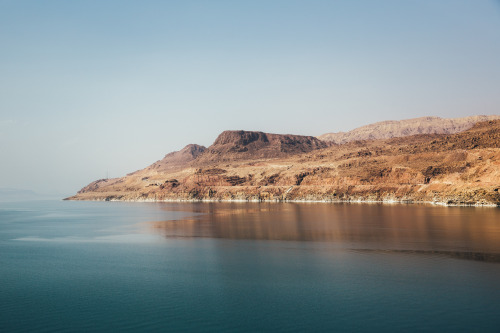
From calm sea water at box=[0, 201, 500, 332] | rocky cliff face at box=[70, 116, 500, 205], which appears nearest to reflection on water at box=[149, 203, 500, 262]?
calm sea water at box=[0, 201, 500, 332]

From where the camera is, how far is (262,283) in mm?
23719

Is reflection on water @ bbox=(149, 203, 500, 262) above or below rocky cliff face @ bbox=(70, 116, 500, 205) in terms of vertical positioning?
below

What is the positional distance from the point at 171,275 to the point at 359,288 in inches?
480

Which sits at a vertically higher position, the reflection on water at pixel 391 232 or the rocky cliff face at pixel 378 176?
the rocky cliff face at pixel 378 176

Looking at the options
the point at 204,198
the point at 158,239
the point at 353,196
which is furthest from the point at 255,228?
the point at 204,198

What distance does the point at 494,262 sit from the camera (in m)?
27.3

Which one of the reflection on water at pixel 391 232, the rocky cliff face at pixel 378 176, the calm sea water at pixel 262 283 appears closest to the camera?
the calm sea water at pixel 262 283

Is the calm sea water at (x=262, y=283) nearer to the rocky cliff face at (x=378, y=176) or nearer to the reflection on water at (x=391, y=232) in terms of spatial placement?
the reflection on water at (x=391, y=232)

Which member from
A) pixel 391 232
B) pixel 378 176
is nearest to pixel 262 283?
pixel 391 232

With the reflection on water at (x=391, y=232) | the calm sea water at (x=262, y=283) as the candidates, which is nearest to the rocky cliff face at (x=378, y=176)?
the reflection on water at (x=391, y=232)

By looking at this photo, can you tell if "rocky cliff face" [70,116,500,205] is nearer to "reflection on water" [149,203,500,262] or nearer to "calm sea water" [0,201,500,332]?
"reflection on water" [149,203,500,262]

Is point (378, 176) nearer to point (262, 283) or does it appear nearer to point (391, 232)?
point (391, 232)

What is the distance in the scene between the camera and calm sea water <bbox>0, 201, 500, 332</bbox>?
58.2ft

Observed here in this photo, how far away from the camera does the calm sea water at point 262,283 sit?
17.8 m
